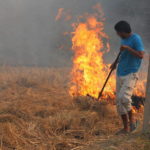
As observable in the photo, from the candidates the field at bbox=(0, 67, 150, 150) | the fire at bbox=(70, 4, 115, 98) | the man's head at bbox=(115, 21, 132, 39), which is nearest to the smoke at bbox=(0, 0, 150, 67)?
the fire at bbox=(70, 4, 115, 98)

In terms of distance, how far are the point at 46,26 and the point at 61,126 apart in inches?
547

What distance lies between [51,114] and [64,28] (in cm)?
1287

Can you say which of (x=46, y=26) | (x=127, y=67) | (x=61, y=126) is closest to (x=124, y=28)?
(x=127, y=67)

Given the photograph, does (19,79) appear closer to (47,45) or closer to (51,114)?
(51,114)

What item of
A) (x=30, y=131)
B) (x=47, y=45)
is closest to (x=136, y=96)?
(x=30, y=131)

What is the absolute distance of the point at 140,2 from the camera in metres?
16.2

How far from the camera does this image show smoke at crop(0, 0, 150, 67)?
1591 cm

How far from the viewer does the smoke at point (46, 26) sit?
15.9 meters

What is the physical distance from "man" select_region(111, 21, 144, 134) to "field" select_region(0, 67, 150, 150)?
417 mm

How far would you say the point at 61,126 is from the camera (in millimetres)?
4527

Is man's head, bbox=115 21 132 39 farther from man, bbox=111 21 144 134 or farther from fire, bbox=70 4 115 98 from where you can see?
fire, bbox=70 4 115 98

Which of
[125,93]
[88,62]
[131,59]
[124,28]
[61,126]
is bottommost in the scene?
[61,126]

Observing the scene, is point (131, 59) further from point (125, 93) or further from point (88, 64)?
point (88, 64)

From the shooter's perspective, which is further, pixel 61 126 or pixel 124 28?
pixel 61 126
